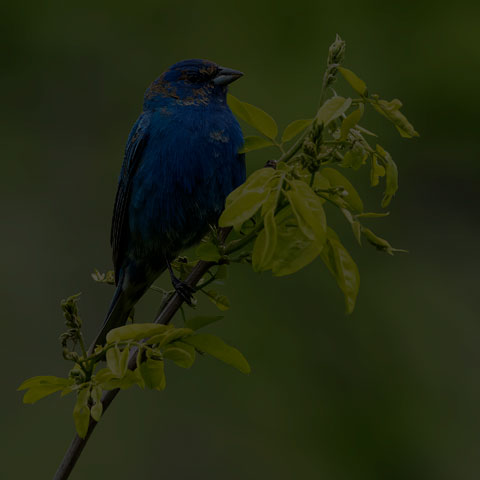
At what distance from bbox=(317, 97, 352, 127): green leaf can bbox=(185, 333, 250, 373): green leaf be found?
0.64 metres

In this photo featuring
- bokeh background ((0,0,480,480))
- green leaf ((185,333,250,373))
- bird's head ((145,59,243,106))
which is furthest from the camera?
bokeh background ((0,0,480,480))

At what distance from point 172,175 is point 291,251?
1957mm

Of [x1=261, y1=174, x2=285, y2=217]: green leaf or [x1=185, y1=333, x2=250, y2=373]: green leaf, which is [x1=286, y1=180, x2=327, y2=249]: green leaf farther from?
[x1=185, y1=333, x2=250, y2=373]: green leaf

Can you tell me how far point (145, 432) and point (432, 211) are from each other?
11.0 feet

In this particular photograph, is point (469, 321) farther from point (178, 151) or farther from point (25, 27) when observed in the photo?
point (25, 27)

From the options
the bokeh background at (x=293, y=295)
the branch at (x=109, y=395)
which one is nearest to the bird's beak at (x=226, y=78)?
the branch at (x=109, y=395)

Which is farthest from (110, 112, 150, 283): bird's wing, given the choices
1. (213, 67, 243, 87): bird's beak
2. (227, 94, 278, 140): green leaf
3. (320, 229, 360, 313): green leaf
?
(320, 229, 360, 313): green leaf

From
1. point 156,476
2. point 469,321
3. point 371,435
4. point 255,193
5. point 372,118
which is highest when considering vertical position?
point 255,193

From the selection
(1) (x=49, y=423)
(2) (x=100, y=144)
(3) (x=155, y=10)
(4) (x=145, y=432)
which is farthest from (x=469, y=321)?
(3) (x=155, y=10)

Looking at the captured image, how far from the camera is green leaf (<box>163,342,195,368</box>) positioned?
2121 mm

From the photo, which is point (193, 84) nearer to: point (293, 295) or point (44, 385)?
point (44, 385)

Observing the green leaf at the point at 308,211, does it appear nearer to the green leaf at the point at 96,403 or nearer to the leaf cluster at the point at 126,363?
the leaf cluster at the point at 126,363

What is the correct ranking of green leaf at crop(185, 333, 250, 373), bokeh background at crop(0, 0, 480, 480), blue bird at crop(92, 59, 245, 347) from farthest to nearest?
bokeh background at crop(0, 0, 480, 480)
blue bird at crop(92, 59, 245, 347)
green leaf at crop(185, 333, 250, 373)

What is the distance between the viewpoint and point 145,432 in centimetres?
711
